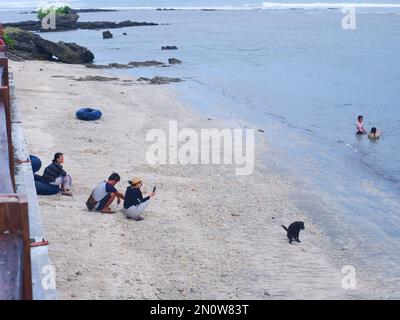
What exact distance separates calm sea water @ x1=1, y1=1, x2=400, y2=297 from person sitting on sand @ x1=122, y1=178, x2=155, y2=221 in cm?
345

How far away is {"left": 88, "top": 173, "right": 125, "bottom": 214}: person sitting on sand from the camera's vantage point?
10.9 metres

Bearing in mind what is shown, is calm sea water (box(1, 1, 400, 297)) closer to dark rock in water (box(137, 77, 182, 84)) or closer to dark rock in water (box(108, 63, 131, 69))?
dark rock in water (box(137, 77, 182, 84))

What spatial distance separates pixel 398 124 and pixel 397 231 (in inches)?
617

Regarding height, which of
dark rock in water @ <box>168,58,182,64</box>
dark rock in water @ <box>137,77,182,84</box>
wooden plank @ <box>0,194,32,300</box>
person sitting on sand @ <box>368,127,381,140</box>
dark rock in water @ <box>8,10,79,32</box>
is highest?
dark rock in water @ <box>8,10,79,32</box>

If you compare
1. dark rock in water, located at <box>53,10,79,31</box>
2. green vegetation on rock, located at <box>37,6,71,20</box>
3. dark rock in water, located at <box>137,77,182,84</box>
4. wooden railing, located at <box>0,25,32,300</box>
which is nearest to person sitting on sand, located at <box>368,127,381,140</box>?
dark rock in water, located at <box>137,77,182,84</box>

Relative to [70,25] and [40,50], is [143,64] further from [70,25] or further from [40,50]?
[70,25]

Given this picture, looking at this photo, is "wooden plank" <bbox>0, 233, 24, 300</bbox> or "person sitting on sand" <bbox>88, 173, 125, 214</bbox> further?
"person sitting on sand" <bbox>88, 173, 125, 214</bbox>

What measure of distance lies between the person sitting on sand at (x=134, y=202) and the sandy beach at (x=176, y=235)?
162 mm

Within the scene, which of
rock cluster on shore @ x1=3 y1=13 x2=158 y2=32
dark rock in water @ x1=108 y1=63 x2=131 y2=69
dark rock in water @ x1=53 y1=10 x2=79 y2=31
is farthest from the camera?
dark rock in water @ x1=53 y1=10 x2=79 y2=31

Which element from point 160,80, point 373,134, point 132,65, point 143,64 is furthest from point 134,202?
point 143,64

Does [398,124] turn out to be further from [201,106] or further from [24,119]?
[24,119]

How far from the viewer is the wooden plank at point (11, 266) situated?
7.38ft

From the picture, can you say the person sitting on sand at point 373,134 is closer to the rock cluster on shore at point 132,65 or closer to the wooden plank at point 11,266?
the wooden plank at point 11,266

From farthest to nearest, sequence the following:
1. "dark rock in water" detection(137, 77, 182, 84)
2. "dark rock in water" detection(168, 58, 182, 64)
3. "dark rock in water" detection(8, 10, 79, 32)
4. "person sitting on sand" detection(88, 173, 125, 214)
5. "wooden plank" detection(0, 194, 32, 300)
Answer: "dark rock in water" detection(8, 10, 79, 32) < "dark rock in water" detection(168, 58, 182, 64) < "dark rock in water" detection(137, 77, 182, 84) < "person sitting on sand" detection(88, 173, 125, 214) < "wooden plank" detection(0, 194, 32, 300)
